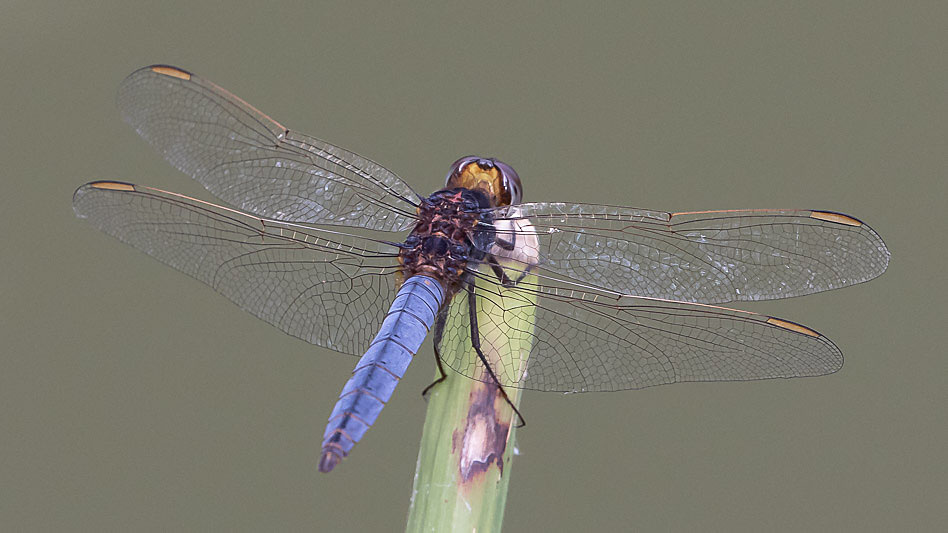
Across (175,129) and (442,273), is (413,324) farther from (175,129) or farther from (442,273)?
(175,129)

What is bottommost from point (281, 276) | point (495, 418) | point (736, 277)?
point (495, 418)

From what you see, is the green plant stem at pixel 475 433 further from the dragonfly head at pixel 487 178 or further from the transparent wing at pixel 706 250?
the dragonfly head at pixel 487 178

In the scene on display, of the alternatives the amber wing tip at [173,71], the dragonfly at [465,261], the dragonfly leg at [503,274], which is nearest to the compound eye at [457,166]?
the dragonfly at [465,261]

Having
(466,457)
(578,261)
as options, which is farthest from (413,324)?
(578,261)

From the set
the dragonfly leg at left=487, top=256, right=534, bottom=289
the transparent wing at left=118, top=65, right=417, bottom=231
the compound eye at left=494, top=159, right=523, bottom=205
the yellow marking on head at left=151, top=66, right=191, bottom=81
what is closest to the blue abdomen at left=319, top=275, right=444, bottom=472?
the dragonfly leg at left=487, top=256, right=534, bottom=289

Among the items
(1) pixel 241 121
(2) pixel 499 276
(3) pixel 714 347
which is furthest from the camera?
(1) pixel 241 121

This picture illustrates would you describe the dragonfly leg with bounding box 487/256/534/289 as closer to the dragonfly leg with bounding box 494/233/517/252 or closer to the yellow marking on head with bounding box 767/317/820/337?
the dragonfly leg with bounding box 494/233/517/252
